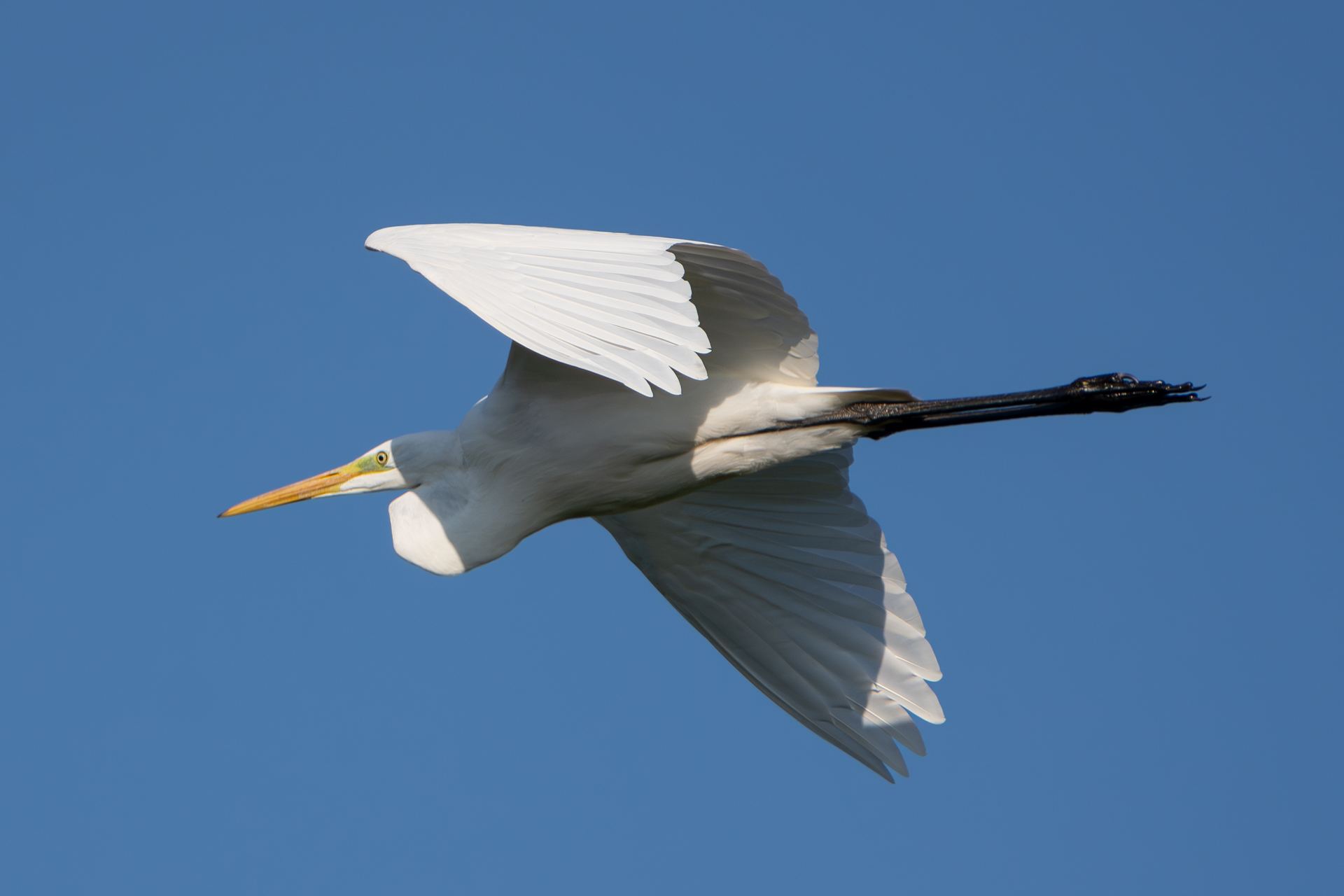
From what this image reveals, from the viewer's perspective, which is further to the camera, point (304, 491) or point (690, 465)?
point (304, 491)

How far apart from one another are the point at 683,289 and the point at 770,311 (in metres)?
1.39

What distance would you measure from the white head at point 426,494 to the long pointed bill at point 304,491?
215 millimetres

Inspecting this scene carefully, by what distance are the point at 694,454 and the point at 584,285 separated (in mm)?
1599

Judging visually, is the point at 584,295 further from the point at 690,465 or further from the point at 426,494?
the point at 426,494

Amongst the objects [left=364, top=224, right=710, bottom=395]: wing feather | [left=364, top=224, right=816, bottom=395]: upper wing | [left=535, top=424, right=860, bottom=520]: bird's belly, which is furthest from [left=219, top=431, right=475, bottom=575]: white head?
[left=364, top=224, right=710, bottom=395]: wing feather

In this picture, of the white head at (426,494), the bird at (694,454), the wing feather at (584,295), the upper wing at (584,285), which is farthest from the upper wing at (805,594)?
the wing feather at (584,295)

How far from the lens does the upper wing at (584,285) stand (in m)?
3.49

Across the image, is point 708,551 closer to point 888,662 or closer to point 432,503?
point 888,662

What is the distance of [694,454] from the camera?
17.2ft

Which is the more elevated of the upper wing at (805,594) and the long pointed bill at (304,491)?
the long pointed bill at (304,491)

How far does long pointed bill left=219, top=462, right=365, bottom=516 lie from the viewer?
5879 millimetres

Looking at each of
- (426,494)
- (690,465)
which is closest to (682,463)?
(690,465)

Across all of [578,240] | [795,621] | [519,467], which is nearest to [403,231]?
[578,240]

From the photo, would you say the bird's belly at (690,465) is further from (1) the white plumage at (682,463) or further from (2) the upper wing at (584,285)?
(2) the upper wing at (584,285)
